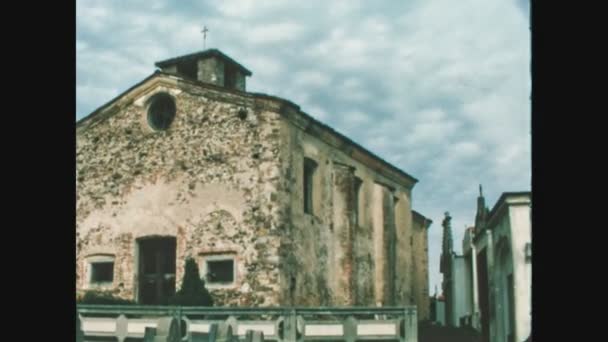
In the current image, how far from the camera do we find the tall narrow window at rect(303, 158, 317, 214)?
1958 cm

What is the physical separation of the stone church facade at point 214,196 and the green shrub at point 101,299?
0.29 m

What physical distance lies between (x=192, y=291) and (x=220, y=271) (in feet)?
3.20

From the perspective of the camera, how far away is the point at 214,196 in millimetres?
18016

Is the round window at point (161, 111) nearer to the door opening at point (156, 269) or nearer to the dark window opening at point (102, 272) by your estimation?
the door opening at point (156, 269)

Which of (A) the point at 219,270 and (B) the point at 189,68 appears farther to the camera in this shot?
(B) the point at 189,68

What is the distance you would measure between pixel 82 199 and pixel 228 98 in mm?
5760

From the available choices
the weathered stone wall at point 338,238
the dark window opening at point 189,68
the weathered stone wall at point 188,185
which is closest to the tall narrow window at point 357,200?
the weathered stone wall at point 338,238

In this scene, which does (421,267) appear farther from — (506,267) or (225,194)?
(225,194)

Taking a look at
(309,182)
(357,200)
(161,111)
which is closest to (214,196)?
(309,182)

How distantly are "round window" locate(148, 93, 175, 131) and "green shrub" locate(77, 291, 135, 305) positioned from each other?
5002 millimetres

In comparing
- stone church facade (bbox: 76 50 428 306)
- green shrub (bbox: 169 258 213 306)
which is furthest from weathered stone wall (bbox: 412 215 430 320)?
green shrub (bbox: 169 258 213 306)

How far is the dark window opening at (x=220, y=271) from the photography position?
17.4m
